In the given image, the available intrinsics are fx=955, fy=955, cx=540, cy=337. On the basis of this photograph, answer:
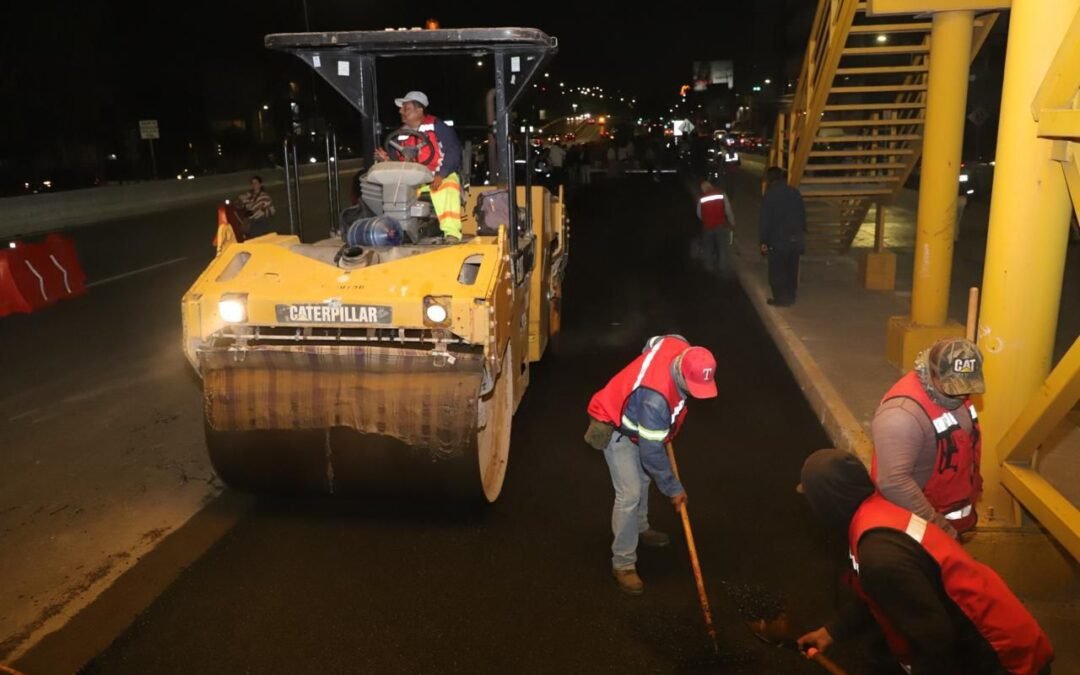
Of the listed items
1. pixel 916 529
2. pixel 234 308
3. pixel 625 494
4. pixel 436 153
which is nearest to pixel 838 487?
pixel 916 529

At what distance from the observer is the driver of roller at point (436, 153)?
6.54m

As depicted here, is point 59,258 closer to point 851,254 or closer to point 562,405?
point 562,405

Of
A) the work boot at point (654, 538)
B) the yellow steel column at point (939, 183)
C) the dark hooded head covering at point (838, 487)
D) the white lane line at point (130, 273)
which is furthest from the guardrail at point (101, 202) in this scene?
the dark hooded head covering at point (838, 487)

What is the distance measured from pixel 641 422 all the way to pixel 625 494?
1.78 ft

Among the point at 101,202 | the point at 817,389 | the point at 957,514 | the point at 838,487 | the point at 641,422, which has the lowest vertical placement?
the point at 817,389

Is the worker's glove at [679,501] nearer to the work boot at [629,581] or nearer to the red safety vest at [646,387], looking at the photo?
the red safety vest at [646,387]

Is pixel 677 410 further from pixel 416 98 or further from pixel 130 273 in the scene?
pixel 130 273

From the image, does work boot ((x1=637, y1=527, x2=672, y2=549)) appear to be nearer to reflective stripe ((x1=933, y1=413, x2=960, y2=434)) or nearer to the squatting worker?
the squatting worker

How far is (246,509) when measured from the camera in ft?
19.9

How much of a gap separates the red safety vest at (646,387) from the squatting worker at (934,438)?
1047mm

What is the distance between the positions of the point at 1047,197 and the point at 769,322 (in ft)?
21.5

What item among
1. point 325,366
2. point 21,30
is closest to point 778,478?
point 325,366

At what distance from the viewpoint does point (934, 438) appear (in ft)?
12.6

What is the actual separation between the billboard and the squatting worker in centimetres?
11799
